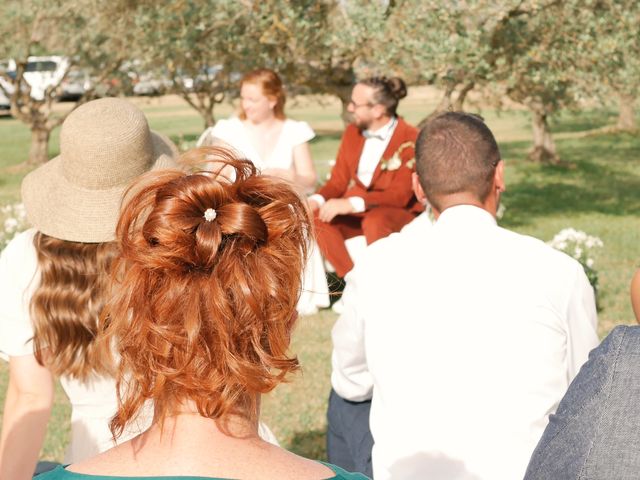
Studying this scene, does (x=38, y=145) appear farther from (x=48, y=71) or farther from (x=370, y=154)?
(x=370, y=154)

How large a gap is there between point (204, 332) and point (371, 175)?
239 inches

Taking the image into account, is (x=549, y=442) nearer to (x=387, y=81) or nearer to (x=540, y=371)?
(x=540, y=371)

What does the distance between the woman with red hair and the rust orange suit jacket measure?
18.9ft

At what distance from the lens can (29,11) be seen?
59.7 ft

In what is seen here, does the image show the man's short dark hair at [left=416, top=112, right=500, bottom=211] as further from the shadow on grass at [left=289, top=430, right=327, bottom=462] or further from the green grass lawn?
the shadow on grass at [left=289, top=430, right=327, bottom=462]

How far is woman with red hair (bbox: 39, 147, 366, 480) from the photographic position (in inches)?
60.6

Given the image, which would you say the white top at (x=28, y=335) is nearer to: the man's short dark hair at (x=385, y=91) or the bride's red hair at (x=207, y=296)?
the bride's red hair at (x=207, y=296)

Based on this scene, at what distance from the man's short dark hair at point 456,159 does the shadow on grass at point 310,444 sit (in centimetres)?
226

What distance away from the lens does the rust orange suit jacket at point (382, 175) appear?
7383 millimetres

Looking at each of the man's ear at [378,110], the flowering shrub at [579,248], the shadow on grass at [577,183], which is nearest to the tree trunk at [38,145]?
the shadow on grass at [577,183]

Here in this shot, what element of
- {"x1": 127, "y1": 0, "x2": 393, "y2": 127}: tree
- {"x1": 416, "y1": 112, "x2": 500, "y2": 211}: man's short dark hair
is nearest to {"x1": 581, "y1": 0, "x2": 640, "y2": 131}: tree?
{"x1": 127, "y1": 0, "x2": 393, "y2": 127}: tree

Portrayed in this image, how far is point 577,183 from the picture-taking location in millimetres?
17125

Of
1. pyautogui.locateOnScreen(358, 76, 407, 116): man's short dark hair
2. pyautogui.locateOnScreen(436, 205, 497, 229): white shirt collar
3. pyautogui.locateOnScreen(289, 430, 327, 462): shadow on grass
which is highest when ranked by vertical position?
pyautogui.locateOnScreen(436, 205, 497, 229): white shirt collar

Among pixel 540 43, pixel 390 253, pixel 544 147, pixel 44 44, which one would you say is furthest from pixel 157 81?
pixel 390 253
